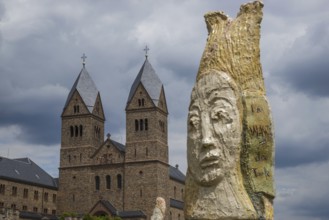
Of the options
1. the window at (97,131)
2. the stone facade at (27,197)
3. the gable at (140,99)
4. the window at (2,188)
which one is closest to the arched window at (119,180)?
the window at (97,131)

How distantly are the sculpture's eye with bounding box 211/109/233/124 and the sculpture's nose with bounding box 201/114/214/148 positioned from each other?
76 mm

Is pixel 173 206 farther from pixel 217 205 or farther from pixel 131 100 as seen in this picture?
pixel 217 205

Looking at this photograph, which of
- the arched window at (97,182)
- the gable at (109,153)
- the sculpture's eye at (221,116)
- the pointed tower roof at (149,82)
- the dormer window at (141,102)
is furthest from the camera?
the pointed tower roof at (149,82)

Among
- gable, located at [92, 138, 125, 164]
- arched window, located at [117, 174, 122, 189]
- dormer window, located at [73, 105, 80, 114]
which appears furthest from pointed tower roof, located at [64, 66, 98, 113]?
arched window, located at [117, 174, 122, 189]

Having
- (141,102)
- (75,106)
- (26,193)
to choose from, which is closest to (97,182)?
(26,193)

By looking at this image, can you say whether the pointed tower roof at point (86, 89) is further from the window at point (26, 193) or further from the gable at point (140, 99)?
the window at point (26, 193)

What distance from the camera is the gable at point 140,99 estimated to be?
205ft

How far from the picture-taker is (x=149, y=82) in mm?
63875

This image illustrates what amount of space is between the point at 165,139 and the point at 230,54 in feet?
190

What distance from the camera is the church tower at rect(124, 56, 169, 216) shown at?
59750 mm

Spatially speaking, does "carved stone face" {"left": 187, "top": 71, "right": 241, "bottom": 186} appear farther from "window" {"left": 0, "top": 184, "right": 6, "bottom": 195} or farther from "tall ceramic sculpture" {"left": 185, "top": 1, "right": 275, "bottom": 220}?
"window" {"left": 0, "top": 184, "right": 6, "bottom": 195}

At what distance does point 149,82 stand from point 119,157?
8237 millimetres

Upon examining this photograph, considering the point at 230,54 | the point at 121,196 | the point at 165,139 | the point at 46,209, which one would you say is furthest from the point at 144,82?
the point at 230,54

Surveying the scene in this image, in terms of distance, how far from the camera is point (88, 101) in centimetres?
6544
